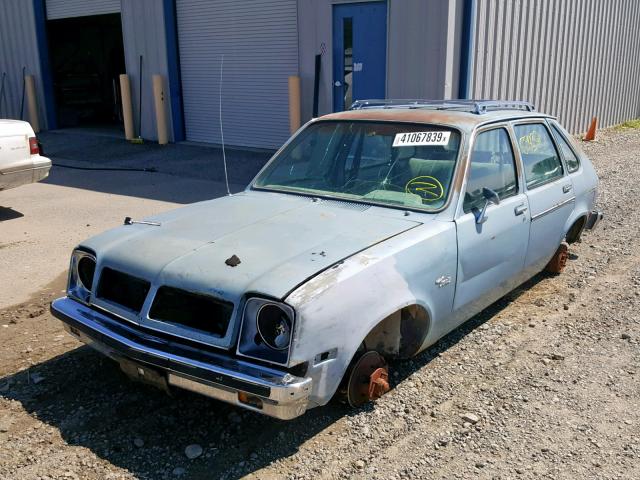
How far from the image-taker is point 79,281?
382cm

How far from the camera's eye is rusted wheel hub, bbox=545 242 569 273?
5.64 metres

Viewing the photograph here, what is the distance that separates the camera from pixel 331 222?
12.6 feet

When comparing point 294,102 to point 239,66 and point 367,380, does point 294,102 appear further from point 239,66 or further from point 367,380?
point 367,380

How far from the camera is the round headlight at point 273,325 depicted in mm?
3003

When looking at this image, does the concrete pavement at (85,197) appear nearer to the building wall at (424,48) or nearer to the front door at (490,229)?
the building wall at (424,48)

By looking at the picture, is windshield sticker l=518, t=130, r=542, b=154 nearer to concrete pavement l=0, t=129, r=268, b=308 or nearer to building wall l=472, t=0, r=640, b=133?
concrete pavement l=0, t=129, r=268, b=308

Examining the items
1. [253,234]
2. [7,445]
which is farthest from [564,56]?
[7,445]

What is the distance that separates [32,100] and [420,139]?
15250 mm

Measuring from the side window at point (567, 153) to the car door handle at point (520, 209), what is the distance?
1150mm

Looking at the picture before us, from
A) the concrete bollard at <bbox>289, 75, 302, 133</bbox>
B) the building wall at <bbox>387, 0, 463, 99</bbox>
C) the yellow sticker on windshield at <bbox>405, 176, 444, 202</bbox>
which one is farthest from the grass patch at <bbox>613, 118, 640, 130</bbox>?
the yellow sticker on windshield at <bbox>405, 176, 444, 202</bbox>

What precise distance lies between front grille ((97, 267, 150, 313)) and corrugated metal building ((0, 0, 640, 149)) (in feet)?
25.0

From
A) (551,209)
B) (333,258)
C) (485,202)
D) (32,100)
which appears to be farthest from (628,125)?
(333,258)

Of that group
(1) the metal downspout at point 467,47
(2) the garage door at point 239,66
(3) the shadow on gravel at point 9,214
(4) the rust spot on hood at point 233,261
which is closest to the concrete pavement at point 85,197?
(3) the shadow on gravel at point 9,214

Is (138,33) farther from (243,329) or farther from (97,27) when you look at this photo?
(243,329)
